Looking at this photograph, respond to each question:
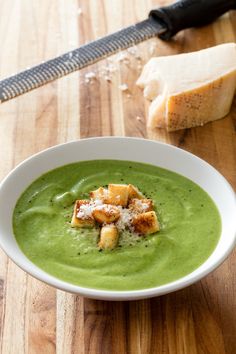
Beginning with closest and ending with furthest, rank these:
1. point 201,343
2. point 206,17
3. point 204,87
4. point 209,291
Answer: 1. point 201,343
2. point 209,291
3. point 204,87
4. point 206,17

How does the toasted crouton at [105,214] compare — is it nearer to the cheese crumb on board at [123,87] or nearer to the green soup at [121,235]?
the green soup at [121,235]

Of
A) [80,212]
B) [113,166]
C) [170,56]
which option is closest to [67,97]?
→ [170,56]

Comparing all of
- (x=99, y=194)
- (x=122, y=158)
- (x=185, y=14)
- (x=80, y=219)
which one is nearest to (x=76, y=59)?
(x=185, y=14)

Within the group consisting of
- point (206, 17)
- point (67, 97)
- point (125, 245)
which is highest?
point (125, 245)

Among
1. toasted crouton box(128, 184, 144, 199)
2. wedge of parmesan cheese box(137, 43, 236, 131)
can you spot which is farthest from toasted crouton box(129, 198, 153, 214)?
wedge of parmesan cheese box(137, 43, 236, 131)

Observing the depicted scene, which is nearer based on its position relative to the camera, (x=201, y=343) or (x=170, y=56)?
(x=201, y=343)

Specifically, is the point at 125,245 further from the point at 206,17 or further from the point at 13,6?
the point at 13,6

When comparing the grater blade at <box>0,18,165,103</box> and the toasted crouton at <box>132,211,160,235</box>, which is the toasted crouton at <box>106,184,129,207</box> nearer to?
the toasted crouton at <box>132,211,160,235</box>

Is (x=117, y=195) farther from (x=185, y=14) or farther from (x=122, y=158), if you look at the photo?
(x=185, y=14)
